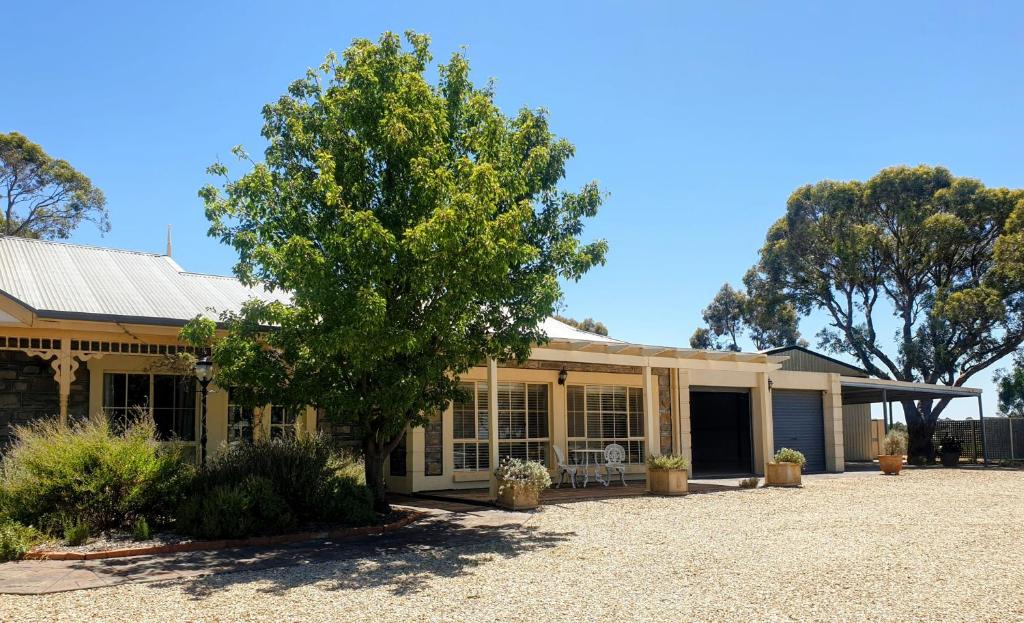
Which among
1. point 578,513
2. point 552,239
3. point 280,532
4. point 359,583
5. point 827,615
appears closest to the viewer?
point 827,615

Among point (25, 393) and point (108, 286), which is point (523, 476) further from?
point (25, 393)

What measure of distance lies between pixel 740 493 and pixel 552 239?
6669 millimetres

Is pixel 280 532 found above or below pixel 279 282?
below

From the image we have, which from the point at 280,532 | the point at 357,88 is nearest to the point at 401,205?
the point at 357,88

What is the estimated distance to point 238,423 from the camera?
506 inches

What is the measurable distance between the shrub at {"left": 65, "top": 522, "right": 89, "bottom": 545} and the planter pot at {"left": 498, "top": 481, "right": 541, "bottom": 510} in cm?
553

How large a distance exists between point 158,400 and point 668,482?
27.5 ft

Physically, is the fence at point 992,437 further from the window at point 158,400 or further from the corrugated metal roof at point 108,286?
the window at point 158,400

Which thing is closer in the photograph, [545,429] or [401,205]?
[401,205]

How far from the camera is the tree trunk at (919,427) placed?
27.5 meters

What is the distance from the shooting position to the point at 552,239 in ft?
35.0

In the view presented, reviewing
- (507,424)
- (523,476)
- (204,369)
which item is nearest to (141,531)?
(204,369)

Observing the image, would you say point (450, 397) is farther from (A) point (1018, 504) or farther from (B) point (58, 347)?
(A) point (1018, 504)

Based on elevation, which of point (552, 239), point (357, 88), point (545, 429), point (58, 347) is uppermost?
point (357, 88)
